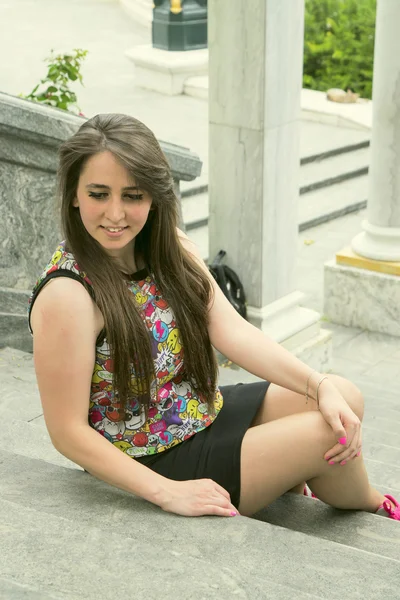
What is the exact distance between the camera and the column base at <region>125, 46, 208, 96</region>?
426 inches

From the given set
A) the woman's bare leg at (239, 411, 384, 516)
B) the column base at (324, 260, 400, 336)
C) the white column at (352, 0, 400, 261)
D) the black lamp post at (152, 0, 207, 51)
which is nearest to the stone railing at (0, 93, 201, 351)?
the white column at (352, 0, 400, 261)

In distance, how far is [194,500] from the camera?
2.55 metres

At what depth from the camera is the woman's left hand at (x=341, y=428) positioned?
272 centimetres

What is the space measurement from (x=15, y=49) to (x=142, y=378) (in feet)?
34.3

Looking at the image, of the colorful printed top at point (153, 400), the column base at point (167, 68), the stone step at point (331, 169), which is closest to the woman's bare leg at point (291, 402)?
the colorful printed top at point (153, 400)

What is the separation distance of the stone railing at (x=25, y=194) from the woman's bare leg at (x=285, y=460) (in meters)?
2.08

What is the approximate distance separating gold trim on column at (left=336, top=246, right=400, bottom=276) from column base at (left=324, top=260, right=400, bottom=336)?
0.07 ft

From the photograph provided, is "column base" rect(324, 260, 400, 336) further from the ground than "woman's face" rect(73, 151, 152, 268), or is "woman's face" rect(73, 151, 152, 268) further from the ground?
"woman's face" rect(73, 151, 152, 268)

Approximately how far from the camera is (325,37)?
11.4 meters

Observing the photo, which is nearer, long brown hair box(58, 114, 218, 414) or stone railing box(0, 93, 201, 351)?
long brown hair box(58, 114, 218, 414)

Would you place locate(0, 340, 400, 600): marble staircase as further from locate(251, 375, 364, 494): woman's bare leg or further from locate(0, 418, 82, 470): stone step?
locate(0, 418, 82, 470): stone step

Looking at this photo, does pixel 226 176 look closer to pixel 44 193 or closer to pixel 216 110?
pixel 216 110

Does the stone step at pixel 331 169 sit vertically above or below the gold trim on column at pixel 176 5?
below

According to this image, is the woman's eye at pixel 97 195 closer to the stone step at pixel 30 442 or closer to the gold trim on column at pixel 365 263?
the stone step at pixel 30 442
